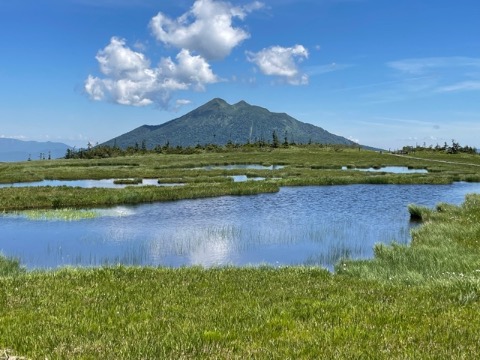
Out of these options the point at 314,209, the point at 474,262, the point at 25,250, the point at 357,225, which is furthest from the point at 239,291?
the point at 314,209

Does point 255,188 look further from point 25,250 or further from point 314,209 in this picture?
point 25,250

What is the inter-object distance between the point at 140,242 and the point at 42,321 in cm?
2119

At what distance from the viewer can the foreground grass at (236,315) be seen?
27.5 ft

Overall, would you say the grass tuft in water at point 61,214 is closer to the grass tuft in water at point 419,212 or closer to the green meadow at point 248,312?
the green meadow at point 248,312

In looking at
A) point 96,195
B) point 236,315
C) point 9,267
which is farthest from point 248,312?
point 96,195

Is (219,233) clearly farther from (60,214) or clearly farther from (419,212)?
(419,212)

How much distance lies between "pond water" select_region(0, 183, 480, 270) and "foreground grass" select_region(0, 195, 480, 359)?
350 inches

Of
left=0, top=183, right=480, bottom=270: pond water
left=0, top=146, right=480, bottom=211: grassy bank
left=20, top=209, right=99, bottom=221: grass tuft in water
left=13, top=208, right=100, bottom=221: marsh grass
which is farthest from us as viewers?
left=0, top=146, right=480, bottom=211: grassy bank

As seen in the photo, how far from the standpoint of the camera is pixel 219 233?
3472 cm

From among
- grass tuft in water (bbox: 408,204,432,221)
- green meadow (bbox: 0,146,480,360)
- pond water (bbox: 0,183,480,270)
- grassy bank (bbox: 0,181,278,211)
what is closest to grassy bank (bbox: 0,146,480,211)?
grassy bank (bbox: 0,181,278,211)

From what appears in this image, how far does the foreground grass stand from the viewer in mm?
8375

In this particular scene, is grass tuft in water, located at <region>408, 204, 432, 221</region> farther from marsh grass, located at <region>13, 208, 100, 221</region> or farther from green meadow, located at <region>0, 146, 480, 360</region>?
marsh grass, located at <region>13, 208, 100, 221</region>

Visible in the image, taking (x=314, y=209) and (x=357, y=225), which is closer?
(x=357, y=225)

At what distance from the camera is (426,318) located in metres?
10.2
